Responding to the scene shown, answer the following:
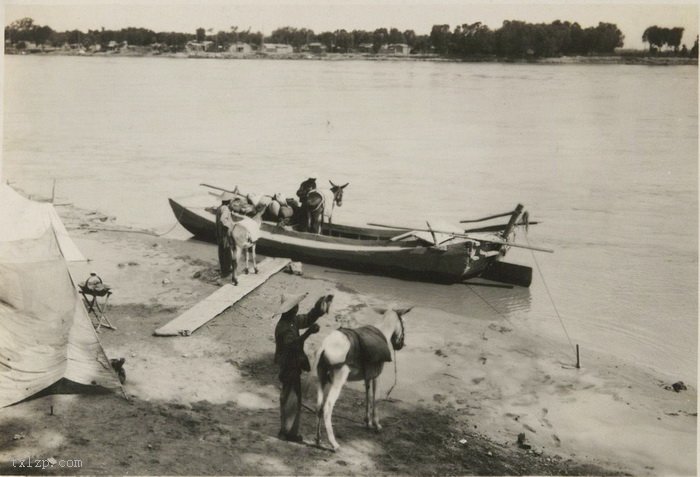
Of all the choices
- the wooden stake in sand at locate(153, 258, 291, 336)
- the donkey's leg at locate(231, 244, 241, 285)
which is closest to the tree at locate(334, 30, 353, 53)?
the donkey's leg at locate(231, 244, 241, 285)

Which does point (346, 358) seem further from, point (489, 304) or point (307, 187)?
point (307, 187)

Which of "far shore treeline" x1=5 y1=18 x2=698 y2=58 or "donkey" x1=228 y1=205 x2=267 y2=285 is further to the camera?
"donkey" x1=228 y1=205 x2=267 y2=285

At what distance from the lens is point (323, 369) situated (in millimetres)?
5297

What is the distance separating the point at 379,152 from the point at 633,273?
9.72 metres

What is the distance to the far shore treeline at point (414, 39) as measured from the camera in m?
8.48

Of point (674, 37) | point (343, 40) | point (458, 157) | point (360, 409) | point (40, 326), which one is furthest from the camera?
point (458, 157)

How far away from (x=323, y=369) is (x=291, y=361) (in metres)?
0.38

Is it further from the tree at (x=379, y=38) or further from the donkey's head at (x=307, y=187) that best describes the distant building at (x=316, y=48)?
the donkey's head at (x=307, y=187)

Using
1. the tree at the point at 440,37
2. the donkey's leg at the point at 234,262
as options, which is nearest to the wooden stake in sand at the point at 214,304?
the donkey's leg at the point at 234,262

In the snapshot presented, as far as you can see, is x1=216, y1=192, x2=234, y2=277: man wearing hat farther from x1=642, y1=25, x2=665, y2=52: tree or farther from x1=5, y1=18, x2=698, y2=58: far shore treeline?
x1=642, y1=25, x2=665, y2=52: tree

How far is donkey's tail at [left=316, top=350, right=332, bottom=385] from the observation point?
526 centimetres

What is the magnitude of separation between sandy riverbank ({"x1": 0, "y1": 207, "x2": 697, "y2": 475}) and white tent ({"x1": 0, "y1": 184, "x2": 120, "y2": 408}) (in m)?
0.22

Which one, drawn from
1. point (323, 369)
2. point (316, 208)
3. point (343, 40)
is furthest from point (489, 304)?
point (323, 369)

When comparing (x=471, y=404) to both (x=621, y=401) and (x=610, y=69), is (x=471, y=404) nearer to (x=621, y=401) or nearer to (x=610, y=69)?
(x=621, y=401)
